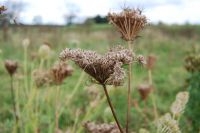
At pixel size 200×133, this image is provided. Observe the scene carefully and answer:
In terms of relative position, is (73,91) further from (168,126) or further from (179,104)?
(168,126)

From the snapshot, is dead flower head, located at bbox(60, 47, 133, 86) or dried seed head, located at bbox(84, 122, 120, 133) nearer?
dead flower head, located at bbox(60, 47, 133, 86)

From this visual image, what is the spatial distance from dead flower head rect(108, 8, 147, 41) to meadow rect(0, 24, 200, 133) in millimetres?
62

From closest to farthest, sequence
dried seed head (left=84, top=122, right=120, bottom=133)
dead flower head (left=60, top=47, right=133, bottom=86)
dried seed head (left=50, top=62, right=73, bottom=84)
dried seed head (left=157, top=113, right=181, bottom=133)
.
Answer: dead flower head (left=60, top=47, right=133, bottom=86), dried seed head (left=157, top=113, right=181, bottom=133), dried seed head (left=84, top=122, right=120, bottom=133), dried seed head (left=50, top=62, right=73, bottom=84)

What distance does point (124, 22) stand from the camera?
79.7 inches

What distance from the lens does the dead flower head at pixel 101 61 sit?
1.83m

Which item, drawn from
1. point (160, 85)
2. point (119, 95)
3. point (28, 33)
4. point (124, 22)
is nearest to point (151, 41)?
point (28, 33)

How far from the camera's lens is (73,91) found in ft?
13.3

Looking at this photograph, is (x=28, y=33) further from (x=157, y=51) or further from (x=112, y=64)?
(x=112, y=64)

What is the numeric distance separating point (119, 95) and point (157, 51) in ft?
32.5

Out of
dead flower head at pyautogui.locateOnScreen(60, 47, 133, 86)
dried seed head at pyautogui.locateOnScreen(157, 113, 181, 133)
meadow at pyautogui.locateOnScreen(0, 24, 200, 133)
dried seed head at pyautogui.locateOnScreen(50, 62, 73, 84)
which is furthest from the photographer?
meadow at pyautogui.locateOnScreen(0, 24, 200, 133)

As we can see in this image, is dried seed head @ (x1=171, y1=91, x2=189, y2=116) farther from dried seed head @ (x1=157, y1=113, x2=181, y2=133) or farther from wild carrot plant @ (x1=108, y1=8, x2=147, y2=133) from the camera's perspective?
wild carrot plant @ (x1=108, y1=8, x2=147, y2=133)

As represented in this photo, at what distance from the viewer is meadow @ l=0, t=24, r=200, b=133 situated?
13.6ft

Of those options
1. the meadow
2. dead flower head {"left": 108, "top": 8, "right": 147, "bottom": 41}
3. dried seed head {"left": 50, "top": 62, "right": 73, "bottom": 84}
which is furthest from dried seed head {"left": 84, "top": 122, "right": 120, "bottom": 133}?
dead flower head {"left": 108, "top": 8, "right": 147, "bottom": 41}

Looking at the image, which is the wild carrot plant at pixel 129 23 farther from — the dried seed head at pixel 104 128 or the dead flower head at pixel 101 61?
the dried seed head at pixel 104 128
